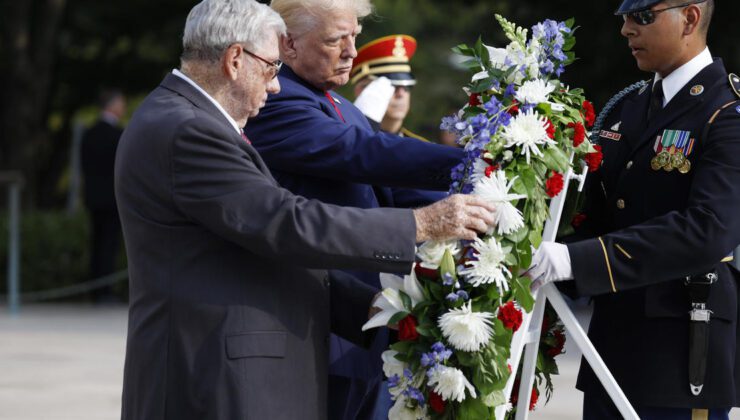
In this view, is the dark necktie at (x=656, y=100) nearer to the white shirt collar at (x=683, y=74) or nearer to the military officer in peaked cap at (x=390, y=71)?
the white shirt collar at (x=683, y=74)

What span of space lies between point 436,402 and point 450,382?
10 centimetres

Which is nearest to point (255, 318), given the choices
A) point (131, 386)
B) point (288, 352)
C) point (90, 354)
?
point (288, 352)

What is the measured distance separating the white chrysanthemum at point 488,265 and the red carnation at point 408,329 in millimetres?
204

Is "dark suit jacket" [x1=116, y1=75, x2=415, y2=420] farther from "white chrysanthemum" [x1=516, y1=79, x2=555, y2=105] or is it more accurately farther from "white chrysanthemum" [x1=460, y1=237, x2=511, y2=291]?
"white chrysanthemum" [x1=516, y1=79, x2=555, y2=105]

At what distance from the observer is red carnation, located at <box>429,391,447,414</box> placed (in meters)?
3.51

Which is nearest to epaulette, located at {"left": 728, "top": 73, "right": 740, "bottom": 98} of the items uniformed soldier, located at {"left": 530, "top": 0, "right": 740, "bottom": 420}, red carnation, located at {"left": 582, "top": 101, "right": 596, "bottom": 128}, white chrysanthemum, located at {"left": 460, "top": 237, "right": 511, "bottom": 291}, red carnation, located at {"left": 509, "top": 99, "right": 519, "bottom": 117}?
uniformed soldier, located at {"left": 530, "top": 0, "right": 740, "bottom": 420}

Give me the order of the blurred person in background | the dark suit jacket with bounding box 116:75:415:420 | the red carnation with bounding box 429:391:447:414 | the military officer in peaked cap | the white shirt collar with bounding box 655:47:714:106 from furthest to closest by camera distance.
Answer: the blurred person in background < the military officer in peaked cap < the white shirt collar with bounding box 655:47:714:106 < the red carnation with bounding box 429:391:447:414 < the dark suit jacket with bounding box 116:75:415:420

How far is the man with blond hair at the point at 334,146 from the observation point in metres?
3.88

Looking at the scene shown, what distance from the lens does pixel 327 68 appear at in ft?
13.7

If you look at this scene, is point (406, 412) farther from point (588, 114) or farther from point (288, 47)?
point (288, 47)

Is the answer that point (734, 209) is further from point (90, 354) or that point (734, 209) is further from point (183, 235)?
point (90, 354)

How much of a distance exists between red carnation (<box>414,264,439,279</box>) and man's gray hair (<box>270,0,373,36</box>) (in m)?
1.00

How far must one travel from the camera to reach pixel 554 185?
3.52m

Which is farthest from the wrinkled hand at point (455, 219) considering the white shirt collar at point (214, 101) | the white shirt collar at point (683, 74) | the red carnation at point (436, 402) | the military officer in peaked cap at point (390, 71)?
the military officer in peaked cap at point (390, 71)
